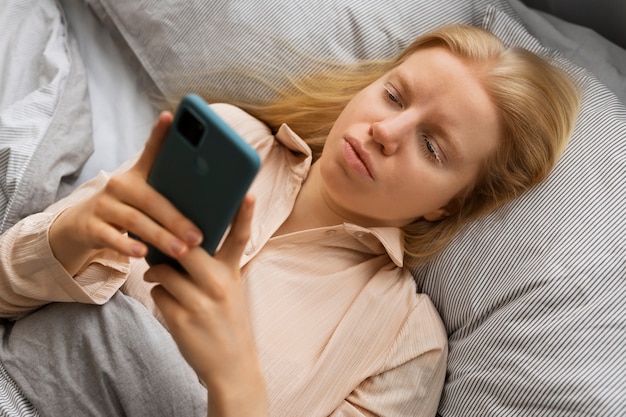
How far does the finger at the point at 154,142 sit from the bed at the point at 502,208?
43 centimetres

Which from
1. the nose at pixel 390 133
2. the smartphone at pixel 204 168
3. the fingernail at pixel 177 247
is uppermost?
the smartphone at pixel 204 168

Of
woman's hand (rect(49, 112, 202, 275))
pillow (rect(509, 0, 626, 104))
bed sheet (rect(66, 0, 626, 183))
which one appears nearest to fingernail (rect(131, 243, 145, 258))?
woman's hand (rect(49, 112, 202, 275))

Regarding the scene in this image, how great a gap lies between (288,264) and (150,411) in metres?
0.30

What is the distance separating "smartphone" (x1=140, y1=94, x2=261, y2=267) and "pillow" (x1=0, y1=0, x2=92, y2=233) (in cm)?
49

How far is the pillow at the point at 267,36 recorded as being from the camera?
1266 millimetres

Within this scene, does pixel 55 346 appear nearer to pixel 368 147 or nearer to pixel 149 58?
pixel 368 147

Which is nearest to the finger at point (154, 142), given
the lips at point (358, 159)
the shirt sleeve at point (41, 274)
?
the shirt sleeve at point (41, 274)

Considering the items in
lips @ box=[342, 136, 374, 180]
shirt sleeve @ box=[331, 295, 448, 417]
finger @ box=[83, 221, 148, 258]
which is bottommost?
shirt sleeve @ box=[331, 295, 448, 417]

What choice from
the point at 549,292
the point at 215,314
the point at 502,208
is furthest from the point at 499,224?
the point at 215,314

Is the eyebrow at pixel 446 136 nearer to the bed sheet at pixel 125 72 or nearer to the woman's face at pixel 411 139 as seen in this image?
the woman's face at pixel 411 139

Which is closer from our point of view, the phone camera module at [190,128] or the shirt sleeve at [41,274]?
the phone camera module at [190,128]

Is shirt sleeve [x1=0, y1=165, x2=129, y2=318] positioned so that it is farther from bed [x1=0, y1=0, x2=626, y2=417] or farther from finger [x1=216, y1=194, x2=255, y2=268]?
finger [x1=216, y1=194, x2=255, y2=268]

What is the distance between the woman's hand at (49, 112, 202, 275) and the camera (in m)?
0.68

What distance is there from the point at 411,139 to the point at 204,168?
425 mm
